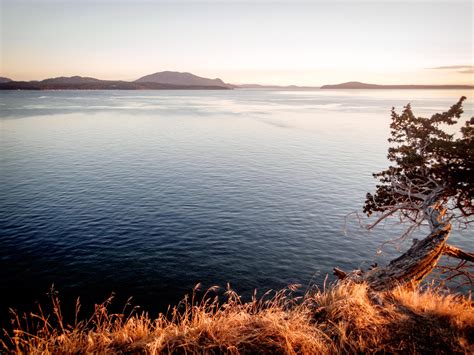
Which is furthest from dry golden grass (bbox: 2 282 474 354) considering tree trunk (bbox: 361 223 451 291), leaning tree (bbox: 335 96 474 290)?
leaning tree (bbox: 335 96 474 290)

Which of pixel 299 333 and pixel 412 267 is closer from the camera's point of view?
pixel 299 333

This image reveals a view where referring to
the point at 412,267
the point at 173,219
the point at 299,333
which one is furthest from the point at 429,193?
the point at 173,219

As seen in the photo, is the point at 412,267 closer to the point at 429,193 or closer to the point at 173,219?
the point at 429,193

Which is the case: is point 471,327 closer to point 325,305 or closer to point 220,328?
point 325,305

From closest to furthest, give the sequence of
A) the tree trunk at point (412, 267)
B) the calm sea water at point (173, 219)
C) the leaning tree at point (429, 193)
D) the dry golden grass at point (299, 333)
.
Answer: the dry golden grass at point (299, 333) → the tree trunk at point (412, 267) → the leaning tree at point (429, 193) → the calm sea water at point (173, 219)

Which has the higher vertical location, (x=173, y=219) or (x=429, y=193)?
(x=429, y=193)

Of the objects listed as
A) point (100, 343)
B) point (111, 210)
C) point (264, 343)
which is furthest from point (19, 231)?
point (264, 343)

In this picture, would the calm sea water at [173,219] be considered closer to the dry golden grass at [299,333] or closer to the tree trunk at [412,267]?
the tree trunk at [412,267]

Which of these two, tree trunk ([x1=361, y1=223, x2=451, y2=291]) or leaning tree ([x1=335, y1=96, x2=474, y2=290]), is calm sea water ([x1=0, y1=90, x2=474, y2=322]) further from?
tree trunk ([x1=361, y1=223, x2=451, y2=291])

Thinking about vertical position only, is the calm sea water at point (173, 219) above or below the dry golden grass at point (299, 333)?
below

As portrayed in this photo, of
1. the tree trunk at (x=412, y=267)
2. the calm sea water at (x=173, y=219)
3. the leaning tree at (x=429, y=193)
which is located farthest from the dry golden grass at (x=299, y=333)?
the calm sea water at (x=173, y=219)

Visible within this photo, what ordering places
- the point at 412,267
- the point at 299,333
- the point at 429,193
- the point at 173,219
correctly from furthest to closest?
1. the point at 173,219
2. the point at 429,193
3. the point at 412,267
4. the point at 299,333

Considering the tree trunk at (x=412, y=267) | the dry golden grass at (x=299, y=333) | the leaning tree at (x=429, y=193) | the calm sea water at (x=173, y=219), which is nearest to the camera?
the dry golden grass at (x=299, y=333)

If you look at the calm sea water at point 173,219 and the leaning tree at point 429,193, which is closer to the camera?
the leaning tree at point 429,193
